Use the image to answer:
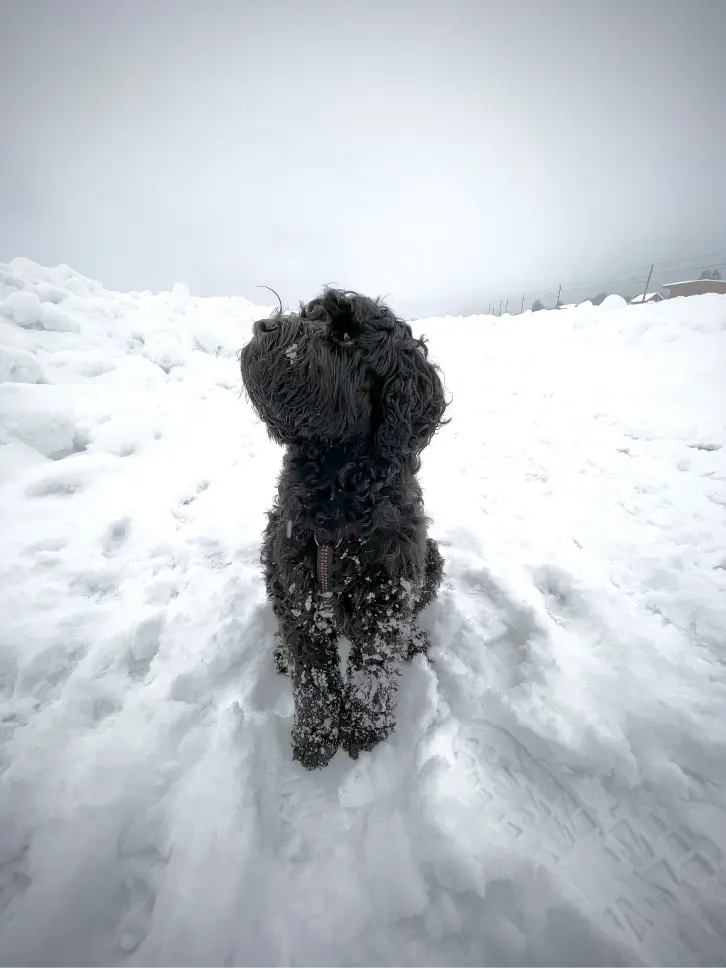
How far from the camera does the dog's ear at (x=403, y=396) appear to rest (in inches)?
77.7

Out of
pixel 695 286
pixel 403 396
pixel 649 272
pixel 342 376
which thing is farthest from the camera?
pixel 695 286

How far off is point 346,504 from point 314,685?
3.62ft

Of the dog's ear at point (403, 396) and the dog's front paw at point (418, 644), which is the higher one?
the dog's ear at point (403, 396)

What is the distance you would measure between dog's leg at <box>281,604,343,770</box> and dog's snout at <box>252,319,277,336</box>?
5.14 ft

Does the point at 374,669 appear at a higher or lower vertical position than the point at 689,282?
higher

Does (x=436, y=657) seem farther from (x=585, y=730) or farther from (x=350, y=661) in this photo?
(x=585, y=730)

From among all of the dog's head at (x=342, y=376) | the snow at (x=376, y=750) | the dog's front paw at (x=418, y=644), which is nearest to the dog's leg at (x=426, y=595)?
the dog's front paw at (x=418, y=644)

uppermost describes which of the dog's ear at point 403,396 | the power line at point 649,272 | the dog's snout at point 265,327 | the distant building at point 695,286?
the dog's snout at point 265,327

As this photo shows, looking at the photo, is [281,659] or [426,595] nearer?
[281,659]

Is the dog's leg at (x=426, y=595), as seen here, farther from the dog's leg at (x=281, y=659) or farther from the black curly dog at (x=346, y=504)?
the dog's leg at (x=281, y=659)

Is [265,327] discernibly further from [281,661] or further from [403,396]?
[281,661]

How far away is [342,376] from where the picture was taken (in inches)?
73.1

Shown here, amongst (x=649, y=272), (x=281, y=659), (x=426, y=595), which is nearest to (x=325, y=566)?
(x=281, y=659)

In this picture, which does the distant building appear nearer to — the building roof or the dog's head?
the building roof
